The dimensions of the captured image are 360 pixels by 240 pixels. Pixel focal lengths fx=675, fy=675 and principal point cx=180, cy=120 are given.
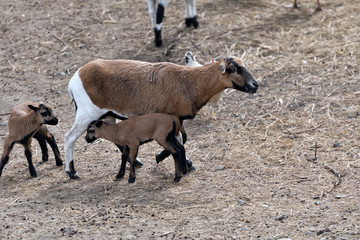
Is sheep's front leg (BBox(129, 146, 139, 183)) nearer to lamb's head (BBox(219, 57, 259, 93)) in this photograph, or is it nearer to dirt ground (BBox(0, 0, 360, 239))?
dirt ground (BBox(0, 0, 360, 239))

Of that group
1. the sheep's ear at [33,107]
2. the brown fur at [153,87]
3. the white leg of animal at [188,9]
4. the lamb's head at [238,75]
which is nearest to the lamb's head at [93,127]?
the brown fur at [153,87]

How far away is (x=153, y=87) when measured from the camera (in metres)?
7.79

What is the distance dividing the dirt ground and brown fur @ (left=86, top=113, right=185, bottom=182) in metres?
0.41

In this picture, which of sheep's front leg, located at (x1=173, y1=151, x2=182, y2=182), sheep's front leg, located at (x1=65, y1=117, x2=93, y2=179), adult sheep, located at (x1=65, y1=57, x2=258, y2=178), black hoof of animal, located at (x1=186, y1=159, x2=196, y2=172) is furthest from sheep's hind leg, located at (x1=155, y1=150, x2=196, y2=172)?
sheep's front leg, located at (x1=65, y1=117, x2=93, y2=179)

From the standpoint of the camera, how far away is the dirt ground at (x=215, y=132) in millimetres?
6840

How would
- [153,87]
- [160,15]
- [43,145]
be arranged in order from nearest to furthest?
[153,87] → [43,145] → [160,15]

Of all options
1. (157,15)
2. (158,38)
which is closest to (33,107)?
(157,15)

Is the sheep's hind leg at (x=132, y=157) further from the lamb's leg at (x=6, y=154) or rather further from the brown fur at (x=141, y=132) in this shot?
the lamb's leg at (x=6, y=154)

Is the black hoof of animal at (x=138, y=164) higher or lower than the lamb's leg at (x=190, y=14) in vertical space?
lower

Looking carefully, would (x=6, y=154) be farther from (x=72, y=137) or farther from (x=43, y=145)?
(x=72, y=137)

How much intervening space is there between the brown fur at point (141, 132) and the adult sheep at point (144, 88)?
6.5 inches

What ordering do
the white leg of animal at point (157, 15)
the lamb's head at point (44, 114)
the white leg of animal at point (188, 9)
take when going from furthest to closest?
the white leg of animal at point (188, 9) < the white leg of animal at point (157, 15) < the lamb's head at point (44, 114)

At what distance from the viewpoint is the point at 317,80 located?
1079cm

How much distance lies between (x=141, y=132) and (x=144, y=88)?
0.52m
